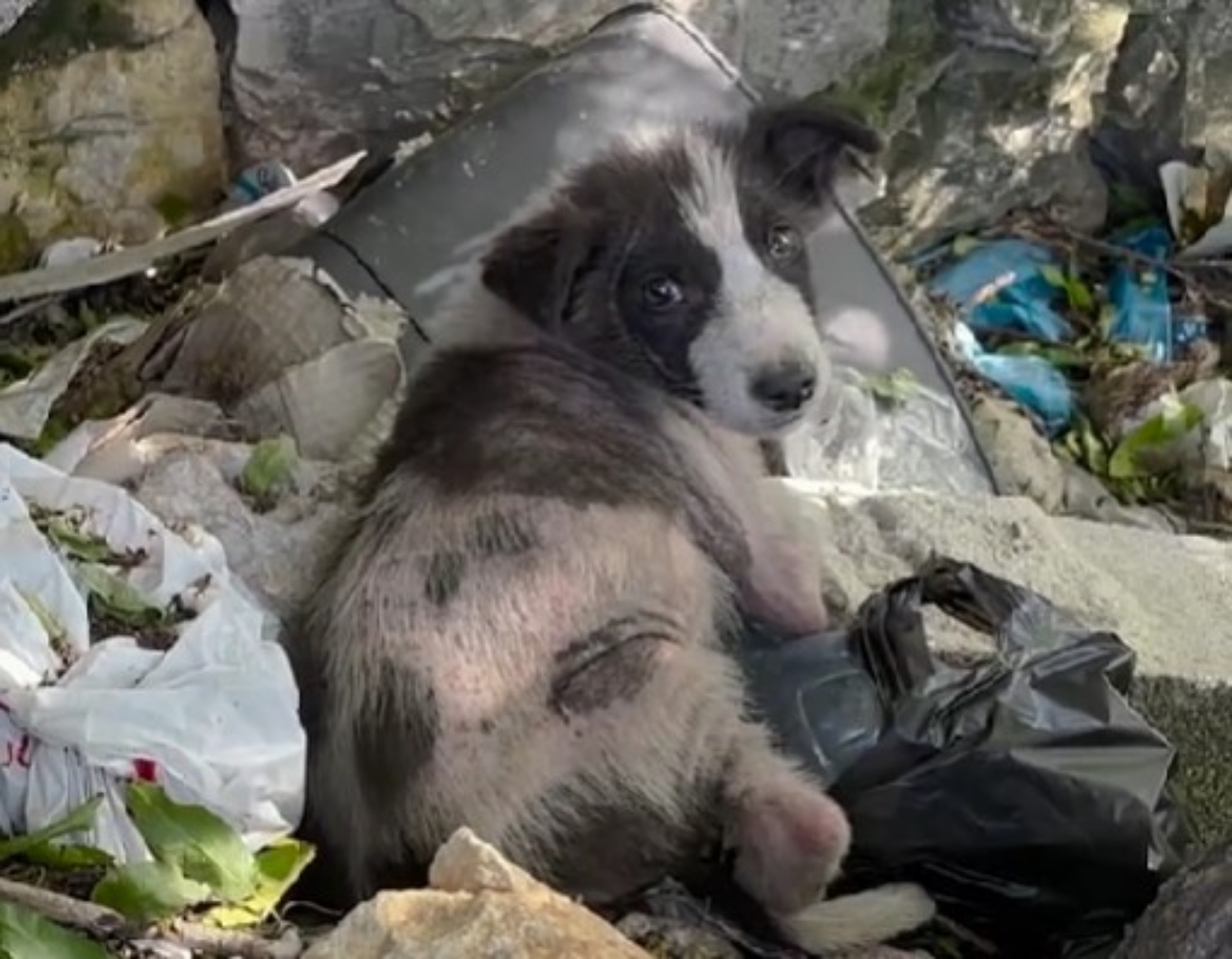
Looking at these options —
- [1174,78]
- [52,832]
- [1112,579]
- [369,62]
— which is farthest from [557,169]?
[1174,78]

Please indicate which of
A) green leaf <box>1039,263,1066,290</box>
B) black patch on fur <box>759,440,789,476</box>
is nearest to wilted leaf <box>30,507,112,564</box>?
black patch on fur <box>759,440,789,476</box>

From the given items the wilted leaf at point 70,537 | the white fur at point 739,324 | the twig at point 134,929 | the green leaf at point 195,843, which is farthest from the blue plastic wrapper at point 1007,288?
the twig at point 134,929

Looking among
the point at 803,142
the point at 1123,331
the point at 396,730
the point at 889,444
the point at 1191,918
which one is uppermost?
the point at 803,142

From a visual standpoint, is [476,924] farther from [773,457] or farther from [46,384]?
[46,384]

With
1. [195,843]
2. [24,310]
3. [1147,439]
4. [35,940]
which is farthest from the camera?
[1147,439]

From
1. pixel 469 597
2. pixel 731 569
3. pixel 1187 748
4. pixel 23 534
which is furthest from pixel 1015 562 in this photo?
pixel 23 534

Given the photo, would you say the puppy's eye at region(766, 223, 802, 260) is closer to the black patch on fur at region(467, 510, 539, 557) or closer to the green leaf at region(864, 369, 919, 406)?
→ the black patch on fur at region(467, 510, 539, 557)

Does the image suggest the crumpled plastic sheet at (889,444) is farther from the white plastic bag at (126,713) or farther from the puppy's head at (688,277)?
the white plastic bag at (126,713)
